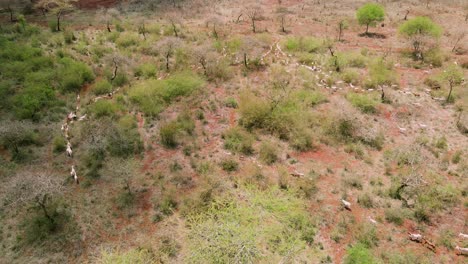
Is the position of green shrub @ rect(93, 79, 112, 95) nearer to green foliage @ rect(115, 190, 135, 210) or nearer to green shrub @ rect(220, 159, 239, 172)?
green foliage @ rect(115, 190, 135, 210)

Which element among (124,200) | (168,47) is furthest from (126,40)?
(124,200)

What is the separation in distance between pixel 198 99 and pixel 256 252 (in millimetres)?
12003

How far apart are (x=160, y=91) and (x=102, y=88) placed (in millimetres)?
4076

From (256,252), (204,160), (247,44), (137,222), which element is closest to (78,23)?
(247,44)

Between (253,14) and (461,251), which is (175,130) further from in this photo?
(253,14)

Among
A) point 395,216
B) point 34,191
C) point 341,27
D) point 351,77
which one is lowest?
point 395,216

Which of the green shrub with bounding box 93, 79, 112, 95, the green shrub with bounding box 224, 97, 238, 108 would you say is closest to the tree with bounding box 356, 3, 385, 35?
the green shrub with bounding box 224, 97, 238, 108

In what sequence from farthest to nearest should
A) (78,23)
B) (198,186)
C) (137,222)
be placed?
(78,23)
(198,186)
(137,222)

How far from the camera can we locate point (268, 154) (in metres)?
18.5

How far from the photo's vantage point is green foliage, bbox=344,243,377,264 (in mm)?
13305

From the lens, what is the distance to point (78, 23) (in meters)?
35.0

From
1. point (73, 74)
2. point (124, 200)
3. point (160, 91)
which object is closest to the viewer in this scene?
point (124, 200)

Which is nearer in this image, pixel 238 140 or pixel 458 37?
pixel 238 140

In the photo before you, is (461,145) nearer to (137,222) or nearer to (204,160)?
(204,160)
